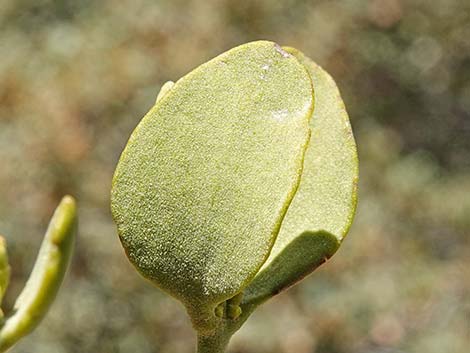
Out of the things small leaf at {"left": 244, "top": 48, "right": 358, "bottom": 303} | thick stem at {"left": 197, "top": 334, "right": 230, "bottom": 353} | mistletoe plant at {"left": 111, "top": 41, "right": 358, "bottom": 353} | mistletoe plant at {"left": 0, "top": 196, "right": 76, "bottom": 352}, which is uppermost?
mistletoe plant at {"left": 111, "top": 41, "right": 358, "bottom": 353}

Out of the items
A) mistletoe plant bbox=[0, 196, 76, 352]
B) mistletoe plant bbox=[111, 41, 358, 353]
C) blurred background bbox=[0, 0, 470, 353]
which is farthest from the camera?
blurred background bbox=[0, 0, 470, 353]

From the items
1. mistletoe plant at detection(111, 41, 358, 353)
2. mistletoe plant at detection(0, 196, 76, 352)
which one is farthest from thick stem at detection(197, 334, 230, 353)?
mistletoe plant at detection(0, 196, 76, 352)

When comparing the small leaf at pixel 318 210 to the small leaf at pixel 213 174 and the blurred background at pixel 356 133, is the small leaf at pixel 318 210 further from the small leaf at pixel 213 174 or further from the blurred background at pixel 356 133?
the blurred background at pixel 356 133

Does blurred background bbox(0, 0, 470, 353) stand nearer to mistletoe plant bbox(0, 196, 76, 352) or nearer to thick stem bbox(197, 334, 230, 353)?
mistletoe plant bbox(0, 196, 76, 352)

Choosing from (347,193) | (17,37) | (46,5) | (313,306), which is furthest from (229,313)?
(46,5)

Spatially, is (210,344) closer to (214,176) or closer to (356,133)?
(214,176)

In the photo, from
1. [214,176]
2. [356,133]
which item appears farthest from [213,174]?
[356,133]
